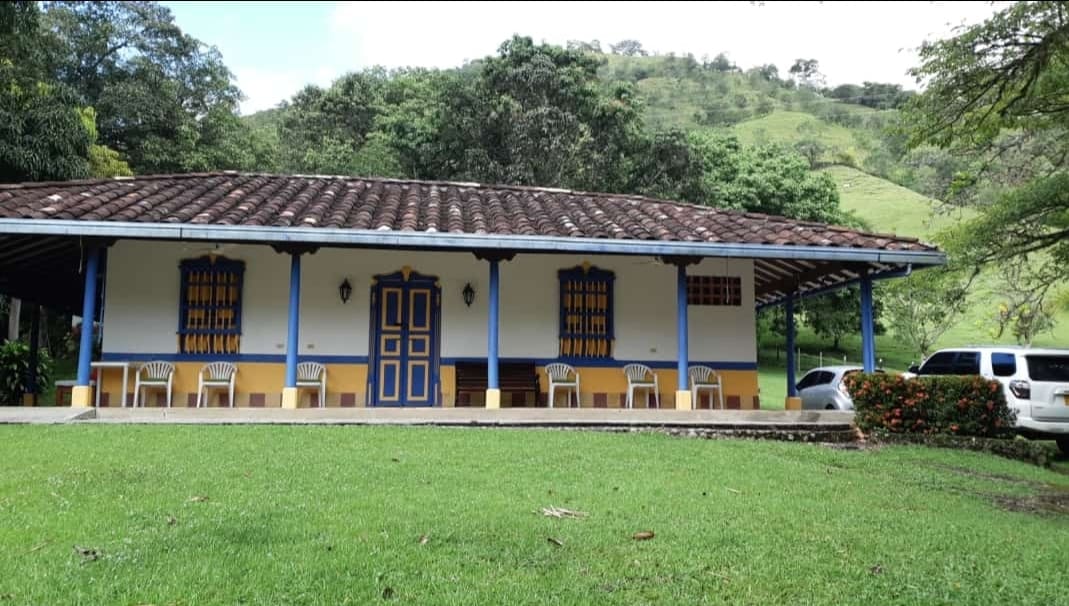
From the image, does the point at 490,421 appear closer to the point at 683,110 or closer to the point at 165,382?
the point at 165,382

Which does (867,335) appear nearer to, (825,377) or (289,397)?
(825,377)

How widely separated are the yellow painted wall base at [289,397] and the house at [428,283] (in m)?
0.04

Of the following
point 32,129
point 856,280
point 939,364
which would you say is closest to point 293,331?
point 856,280

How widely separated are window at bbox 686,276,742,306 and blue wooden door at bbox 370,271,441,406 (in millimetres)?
4495

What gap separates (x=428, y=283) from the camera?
1301cm

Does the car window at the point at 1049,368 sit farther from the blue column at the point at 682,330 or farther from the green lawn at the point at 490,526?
the blue column at the point at 682,330

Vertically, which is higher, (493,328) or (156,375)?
(493,328)

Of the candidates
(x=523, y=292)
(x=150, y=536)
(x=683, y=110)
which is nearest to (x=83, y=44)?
(x=523, y=292)

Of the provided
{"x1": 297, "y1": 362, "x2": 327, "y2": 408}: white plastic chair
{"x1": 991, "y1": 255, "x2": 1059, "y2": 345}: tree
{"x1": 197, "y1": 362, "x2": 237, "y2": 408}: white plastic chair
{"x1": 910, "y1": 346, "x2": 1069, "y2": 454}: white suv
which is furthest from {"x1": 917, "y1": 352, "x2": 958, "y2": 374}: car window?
{"x1": 197, "y1": 362, "x2": 237, "y2": 408}: white plastic chair

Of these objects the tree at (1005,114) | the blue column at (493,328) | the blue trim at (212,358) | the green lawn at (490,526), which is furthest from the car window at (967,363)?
the blue trim at (212,358)

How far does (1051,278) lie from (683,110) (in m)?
72.8

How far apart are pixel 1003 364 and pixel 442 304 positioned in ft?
28.0

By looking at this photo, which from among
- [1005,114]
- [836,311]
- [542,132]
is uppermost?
[542,132]

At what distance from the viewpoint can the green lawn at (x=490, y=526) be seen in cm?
384
